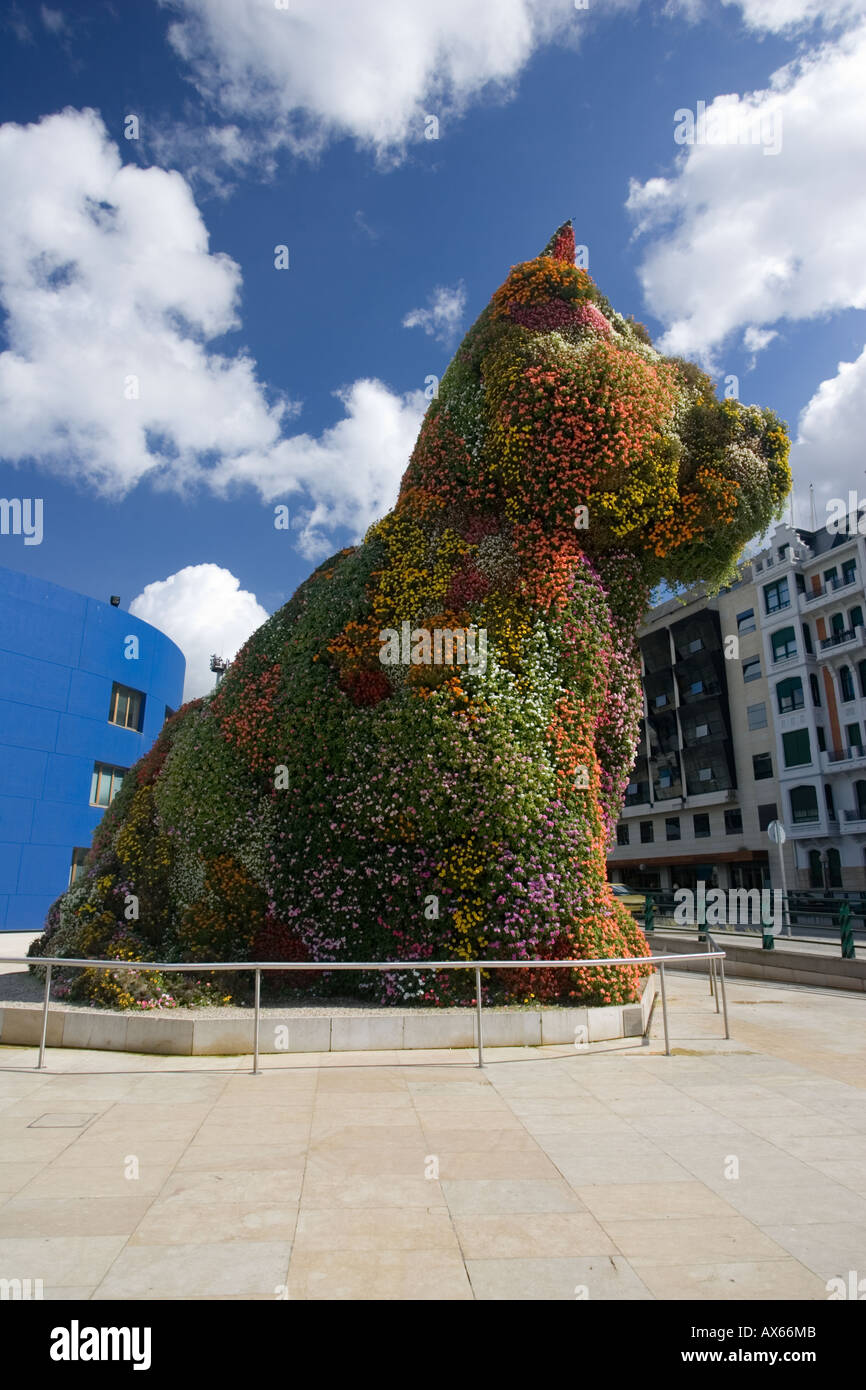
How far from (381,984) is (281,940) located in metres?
1.73

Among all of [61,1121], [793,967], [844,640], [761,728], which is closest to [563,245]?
[61,1121]

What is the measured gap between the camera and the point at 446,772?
34.6 ft

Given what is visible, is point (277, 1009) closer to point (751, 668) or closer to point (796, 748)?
point (796, 748)

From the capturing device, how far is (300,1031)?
28.9 ft

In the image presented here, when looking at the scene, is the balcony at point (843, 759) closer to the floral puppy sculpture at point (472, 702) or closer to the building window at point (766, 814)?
the building window at point (766, 814)

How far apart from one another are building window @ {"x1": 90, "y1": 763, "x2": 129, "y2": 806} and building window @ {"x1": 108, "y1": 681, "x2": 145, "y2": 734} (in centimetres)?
201

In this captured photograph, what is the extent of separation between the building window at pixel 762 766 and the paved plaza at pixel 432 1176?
42238 mm

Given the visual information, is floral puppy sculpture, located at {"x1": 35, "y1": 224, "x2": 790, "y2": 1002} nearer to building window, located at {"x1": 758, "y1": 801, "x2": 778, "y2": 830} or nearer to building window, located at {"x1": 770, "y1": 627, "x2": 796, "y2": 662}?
building window, located at {"x1": 770, "y1": 627, "x2": 796, "y2": 662}

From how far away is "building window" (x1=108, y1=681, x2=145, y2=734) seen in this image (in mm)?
35000

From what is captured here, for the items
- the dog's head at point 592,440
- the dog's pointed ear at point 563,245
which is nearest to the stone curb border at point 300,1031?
the dog's head at point 592,440

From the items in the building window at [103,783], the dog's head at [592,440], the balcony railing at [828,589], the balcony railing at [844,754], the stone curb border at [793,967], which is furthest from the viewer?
the balcony railing at [828,589]

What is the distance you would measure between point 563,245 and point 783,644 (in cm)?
3906

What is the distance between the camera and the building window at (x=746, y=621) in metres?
50.0
